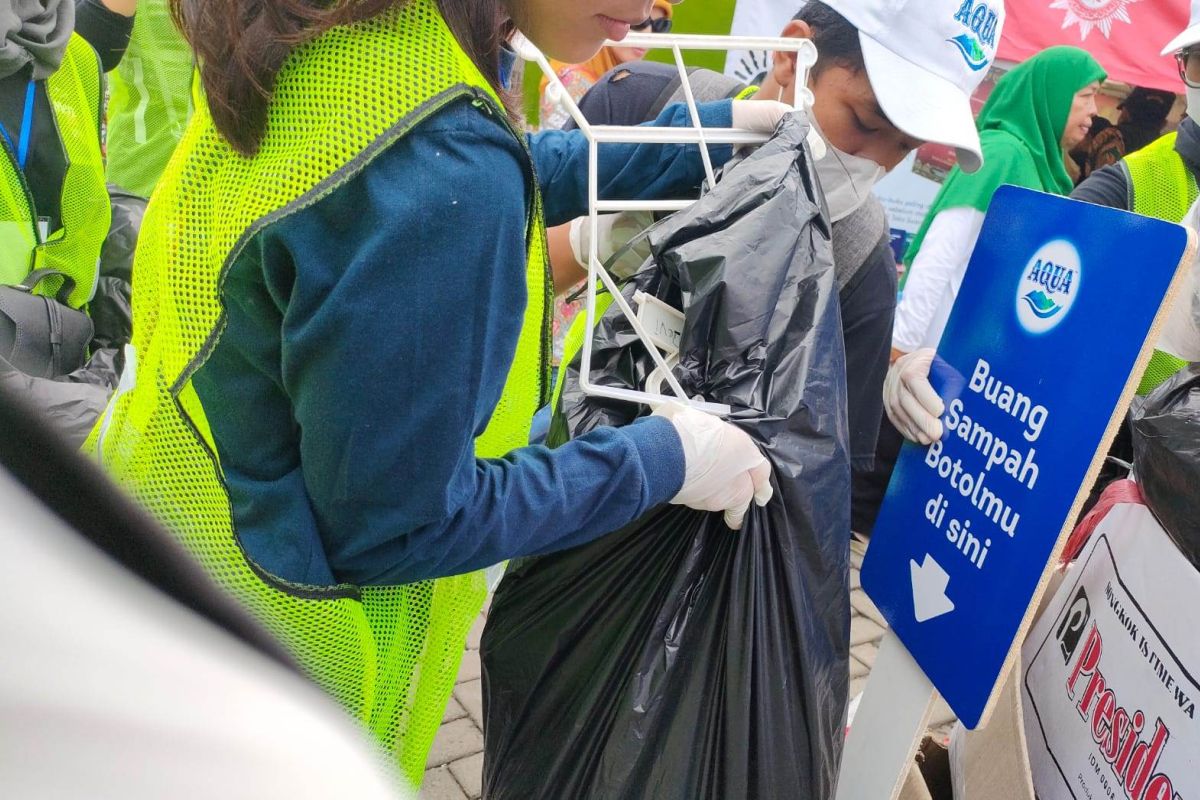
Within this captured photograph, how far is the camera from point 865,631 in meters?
3.19

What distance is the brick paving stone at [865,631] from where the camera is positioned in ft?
10.3

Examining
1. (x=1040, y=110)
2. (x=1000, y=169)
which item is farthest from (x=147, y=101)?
(x=1040, y=110)

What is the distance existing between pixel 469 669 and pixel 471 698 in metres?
0.13

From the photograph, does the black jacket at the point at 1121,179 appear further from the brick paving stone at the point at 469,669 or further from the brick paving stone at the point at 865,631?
the brick paving stone at the point at 469,669

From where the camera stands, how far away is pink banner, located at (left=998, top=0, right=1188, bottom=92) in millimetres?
4543

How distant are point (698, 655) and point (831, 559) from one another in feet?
0.75

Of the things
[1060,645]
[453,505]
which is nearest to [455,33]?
[453,505]

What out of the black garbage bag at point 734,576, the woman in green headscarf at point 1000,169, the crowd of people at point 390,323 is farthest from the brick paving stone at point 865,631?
the black garbage bag at point 734,576

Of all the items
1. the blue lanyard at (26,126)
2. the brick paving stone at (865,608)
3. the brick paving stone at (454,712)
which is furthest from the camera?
the brick paving stone at (865,608)

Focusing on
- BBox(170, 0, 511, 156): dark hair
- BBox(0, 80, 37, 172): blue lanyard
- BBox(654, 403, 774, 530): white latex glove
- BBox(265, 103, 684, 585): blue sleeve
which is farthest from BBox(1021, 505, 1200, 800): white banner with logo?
BBox(0, 80, 37, 172): blue lanyard

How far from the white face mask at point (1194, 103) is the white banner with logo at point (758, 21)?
2285mm

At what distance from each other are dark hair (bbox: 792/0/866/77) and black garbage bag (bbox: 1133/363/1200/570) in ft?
2.34

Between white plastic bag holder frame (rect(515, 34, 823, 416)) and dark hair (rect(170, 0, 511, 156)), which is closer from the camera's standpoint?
dark hair (rect(170, 0, 511, 156))

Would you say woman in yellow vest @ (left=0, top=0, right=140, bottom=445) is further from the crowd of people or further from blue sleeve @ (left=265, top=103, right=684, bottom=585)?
blue sleeve @ (left=265, top=103, right=684, bottom=585)
